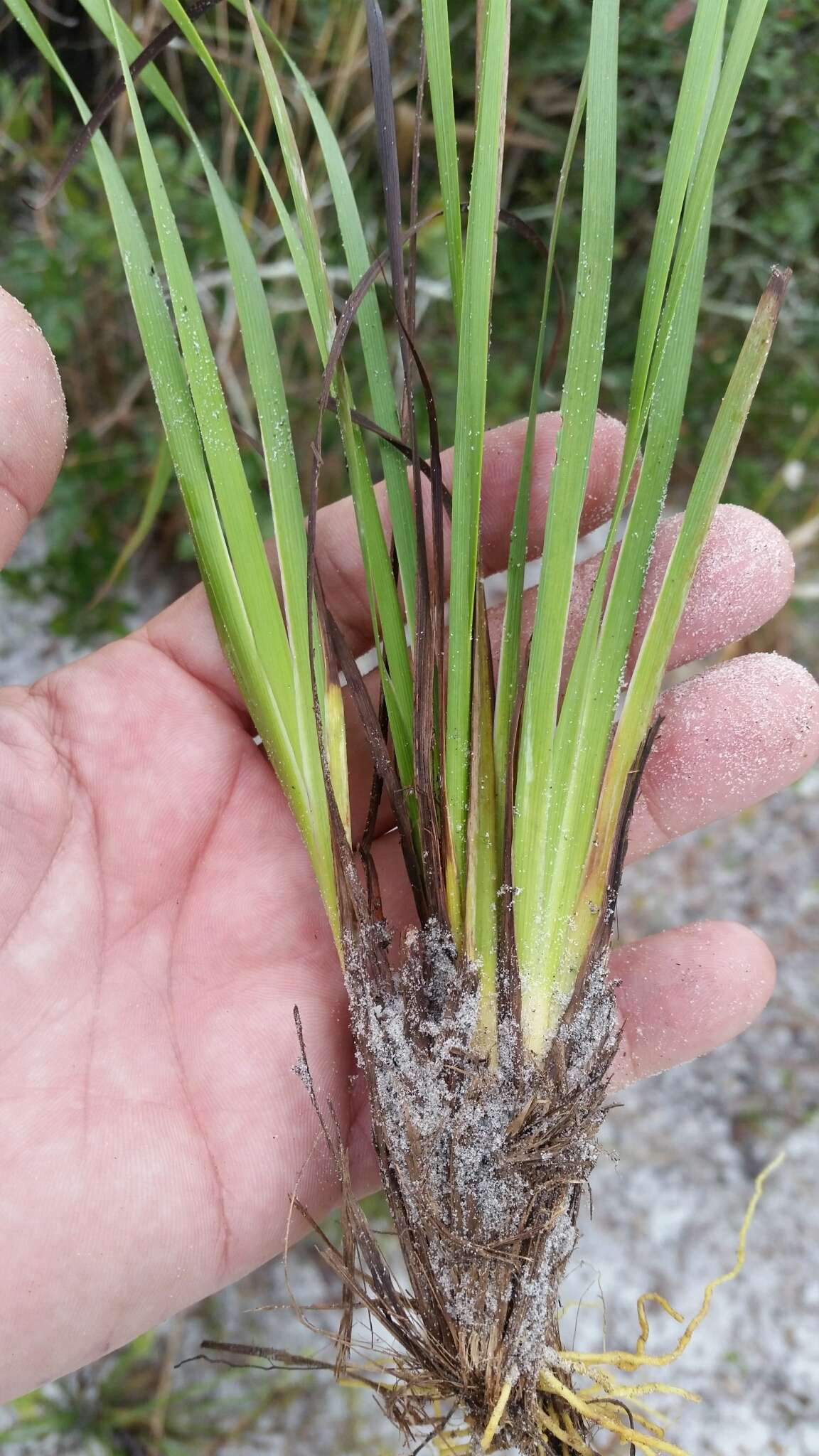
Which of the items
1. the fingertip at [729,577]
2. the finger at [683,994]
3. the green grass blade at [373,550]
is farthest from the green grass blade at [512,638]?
the finger at [683,994]

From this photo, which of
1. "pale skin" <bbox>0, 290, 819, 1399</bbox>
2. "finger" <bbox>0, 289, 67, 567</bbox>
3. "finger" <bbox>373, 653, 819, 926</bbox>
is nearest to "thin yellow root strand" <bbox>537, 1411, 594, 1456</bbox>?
"pale skin" <bbox>0, 290, 819, 1399</bbox>

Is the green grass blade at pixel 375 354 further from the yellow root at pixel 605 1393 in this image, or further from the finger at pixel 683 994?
the yellow root at pixel 605 1393

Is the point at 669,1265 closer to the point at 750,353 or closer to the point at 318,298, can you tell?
the point at 750,353

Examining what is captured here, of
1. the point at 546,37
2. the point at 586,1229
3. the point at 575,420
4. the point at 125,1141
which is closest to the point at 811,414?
the point at 546,37

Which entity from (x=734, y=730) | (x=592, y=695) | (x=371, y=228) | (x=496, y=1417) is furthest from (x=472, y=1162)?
(x=371, y=228)

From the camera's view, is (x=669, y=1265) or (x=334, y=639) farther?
(x=669, y=1265)

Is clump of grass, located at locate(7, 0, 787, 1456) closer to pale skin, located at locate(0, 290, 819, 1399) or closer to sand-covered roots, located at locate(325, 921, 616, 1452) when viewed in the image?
sand-covered roots, located at locate(325, 921, 616, 1452)
